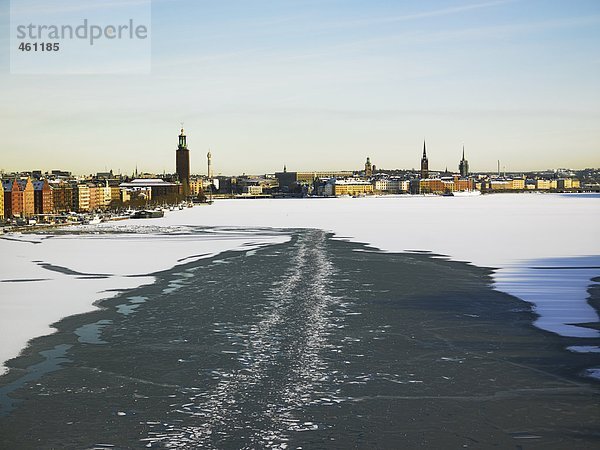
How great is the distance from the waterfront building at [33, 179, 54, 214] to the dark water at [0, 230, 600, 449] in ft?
243

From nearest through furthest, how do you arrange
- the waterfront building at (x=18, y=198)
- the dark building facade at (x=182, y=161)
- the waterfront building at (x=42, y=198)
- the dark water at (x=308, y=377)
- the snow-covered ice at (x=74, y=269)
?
the dark water at (x=308, y=377) < the snow-covered ice at (x=74, y=269) < the waterfront building at (x=18, y=198) < the waterfront building at (x=42, y=198) < the dark building facade at (x=182, y=161)

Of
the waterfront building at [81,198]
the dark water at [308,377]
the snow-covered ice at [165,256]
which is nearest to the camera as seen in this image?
the dark water at [308,377]

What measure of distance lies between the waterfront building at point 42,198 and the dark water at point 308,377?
7393 cm

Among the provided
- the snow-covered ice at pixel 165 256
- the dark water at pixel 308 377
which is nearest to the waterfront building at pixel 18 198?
the snow-covered ice at pixel 165 256

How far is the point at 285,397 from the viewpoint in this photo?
27.8 ft

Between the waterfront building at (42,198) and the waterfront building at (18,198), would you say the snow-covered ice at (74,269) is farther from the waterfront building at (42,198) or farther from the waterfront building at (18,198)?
the waterfront building at (42,198)

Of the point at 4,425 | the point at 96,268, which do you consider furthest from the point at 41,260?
the point at 4,425

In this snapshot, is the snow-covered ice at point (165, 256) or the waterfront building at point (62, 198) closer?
the snow-covered ice at point (165, 256)

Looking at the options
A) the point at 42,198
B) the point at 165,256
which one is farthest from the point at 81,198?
the point at 165,256

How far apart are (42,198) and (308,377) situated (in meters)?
82.3

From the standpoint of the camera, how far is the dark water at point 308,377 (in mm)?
7336

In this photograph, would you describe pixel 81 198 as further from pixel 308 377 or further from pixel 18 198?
pixel 308 377

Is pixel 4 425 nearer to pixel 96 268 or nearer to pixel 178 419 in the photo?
pixel 178 419

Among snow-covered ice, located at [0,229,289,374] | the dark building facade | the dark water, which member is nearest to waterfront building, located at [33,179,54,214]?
snow-covered ice, located at [0,229,289,374]
